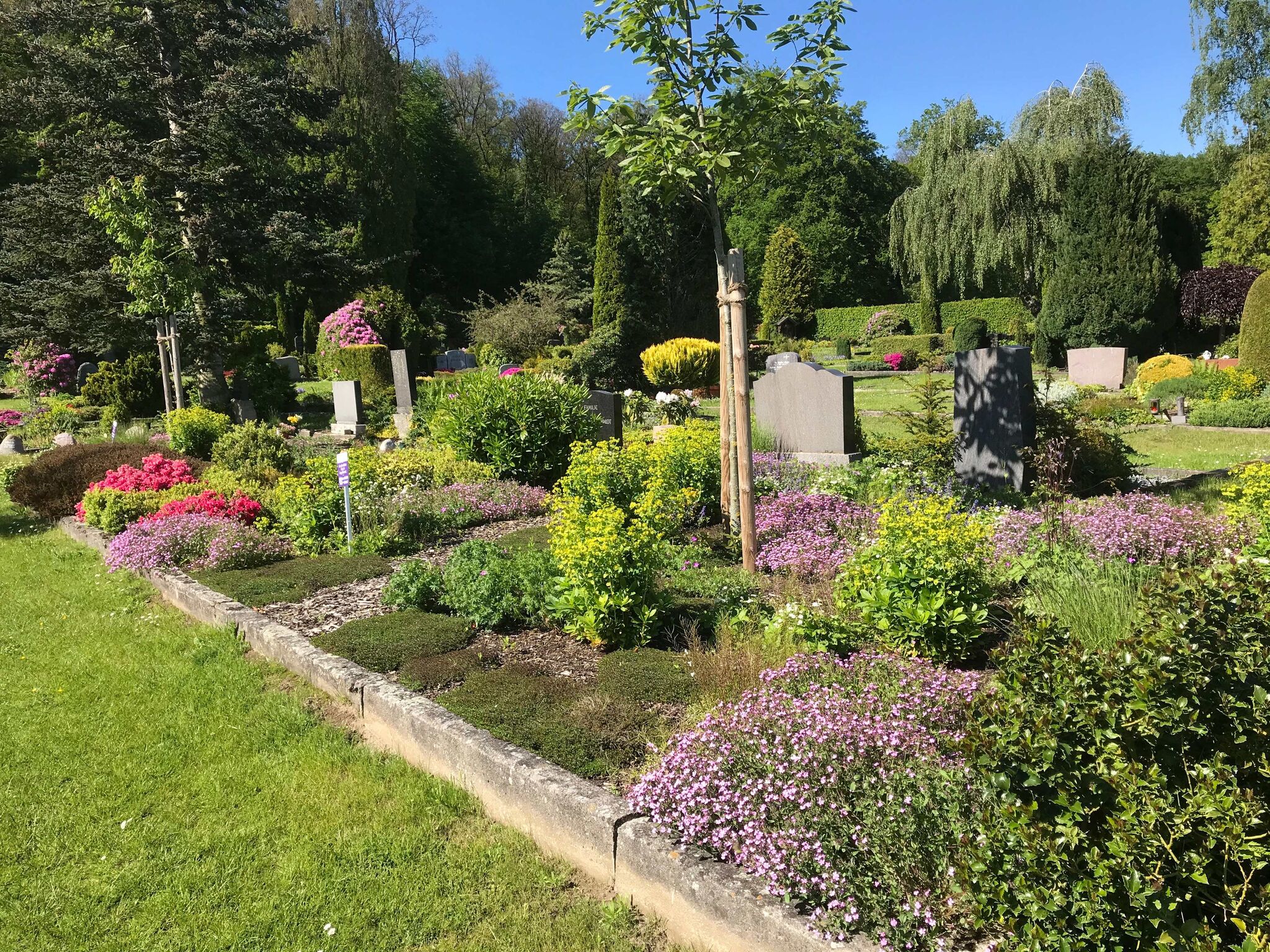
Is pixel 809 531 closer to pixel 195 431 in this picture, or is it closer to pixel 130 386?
pixel 195 431

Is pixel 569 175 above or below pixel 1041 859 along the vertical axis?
above

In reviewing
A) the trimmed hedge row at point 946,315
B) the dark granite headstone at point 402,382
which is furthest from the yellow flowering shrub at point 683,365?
the trimmed hedge row at point 946,315

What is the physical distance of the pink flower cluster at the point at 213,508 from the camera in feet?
27.3

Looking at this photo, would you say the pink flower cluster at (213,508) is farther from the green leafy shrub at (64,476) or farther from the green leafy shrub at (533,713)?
the green leafy shrub at (533,713)

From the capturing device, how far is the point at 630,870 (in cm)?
291

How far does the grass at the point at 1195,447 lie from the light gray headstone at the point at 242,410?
1763 cm

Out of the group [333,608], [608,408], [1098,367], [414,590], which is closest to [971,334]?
[1098,367]

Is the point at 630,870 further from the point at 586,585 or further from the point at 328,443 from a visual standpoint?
the point at 328,443

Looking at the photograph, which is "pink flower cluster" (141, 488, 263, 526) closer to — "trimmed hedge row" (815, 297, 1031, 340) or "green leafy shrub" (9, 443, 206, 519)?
"green leafy shrub" (9, 443, 206, 519)

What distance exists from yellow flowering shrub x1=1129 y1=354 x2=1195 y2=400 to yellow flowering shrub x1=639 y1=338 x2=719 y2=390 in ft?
31.3

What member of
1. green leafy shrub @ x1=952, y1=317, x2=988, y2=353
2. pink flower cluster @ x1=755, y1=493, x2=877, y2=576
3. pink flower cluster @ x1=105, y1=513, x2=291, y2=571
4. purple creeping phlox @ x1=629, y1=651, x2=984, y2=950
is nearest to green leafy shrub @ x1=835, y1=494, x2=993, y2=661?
purple creeping phlox @ x1=629, y1=651, x2=984, y2=950

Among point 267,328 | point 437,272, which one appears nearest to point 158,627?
point 267,328

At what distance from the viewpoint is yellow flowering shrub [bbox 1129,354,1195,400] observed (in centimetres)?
1659

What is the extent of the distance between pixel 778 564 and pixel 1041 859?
3.98 metres
